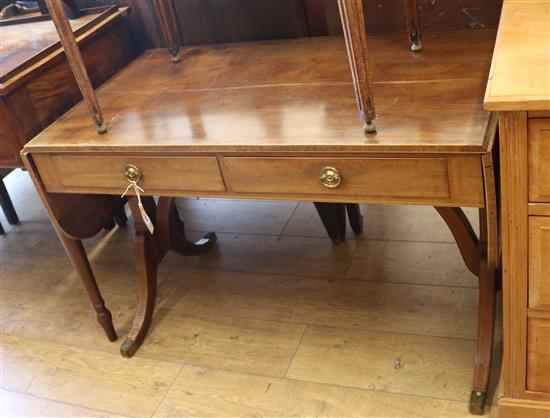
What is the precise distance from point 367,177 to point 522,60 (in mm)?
366

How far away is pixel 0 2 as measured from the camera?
2.24 metres

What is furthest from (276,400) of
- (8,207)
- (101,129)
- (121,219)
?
(8,207)

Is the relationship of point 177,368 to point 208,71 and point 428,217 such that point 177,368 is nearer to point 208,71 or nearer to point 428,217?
point 208,71

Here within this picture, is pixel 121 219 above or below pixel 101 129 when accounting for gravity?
below

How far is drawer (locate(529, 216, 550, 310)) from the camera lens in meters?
1.26

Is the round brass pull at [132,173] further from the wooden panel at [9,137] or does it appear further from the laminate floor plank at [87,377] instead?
the laminate floor plank at [87,377]

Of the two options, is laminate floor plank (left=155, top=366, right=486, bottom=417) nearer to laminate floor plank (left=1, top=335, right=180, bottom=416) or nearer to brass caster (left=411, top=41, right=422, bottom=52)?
laminate floor plank (left=1, top=335, right=180, bottom=416)

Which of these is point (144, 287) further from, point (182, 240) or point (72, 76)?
point (72, 76)

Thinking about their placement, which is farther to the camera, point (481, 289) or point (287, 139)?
point (481, 289)

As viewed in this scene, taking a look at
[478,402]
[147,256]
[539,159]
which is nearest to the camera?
[539,159]

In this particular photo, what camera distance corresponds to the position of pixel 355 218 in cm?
223

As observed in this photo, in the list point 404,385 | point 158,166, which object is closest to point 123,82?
point 158,166

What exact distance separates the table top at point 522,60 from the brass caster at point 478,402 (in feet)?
2.47

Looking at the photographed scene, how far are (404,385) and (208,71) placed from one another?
0.96m
